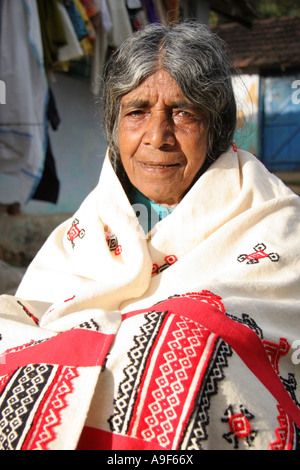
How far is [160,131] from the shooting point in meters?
2.05

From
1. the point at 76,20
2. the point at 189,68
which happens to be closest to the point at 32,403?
the point at 189,68

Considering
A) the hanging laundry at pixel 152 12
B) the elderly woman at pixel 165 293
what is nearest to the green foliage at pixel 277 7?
the hanging laundry at pixel 152 12

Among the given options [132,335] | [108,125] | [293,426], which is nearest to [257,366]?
[293,426]

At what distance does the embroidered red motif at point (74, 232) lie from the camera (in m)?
2.22

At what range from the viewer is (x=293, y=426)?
1.41 metres

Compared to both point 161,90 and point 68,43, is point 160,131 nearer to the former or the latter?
point 161,90

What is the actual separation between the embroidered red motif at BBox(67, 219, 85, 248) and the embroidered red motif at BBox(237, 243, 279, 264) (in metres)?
0.71

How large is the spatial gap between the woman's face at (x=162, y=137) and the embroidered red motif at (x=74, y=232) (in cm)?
31

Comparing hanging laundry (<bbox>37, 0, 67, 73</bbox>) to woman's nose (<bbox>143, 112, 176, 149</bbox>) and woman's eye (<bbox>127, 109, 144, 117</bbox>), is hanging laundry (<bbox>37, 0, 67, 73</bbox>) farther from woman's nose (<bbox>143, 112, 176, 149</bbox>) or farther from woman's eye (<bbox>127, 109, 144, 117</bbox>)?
woman's nose (<bbox>143, 112, 176, 149</bbox>)

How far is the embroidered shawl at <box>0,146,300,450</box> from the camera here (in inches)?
52.6

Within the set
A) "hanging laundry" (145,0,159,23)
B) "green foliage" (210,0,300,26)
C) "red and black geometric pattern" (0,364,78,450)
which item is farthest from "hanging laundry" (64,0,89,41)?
"green foliage" (210,0,300,26)

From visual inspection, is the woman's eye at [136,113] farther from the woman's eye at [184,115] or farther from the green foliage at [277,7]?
the green foliage at [277,7]

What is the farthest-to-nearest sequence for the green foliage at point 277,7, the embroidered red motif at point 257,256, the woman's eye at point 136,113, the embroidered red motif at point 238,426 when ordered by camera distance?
the green foliage at point 277,7
the woman's eye at point 136,113
the embroidered red motif at point 257,256
the embroidered red motif at point 238,426

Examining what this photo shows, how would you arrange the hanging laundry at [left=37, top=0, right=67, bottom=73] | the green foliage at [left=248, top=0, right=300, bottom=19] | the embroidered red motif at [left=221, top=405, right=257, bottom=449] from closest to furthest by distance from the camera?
1. the embroidered red motif at [left=221, top=405, right=257, bottom=449]
2. the hanging laundry at [left=37, top=0, right=67, bottom=73]
3. the green foliage at [left=248, top=0, right=300, bottom=19]
